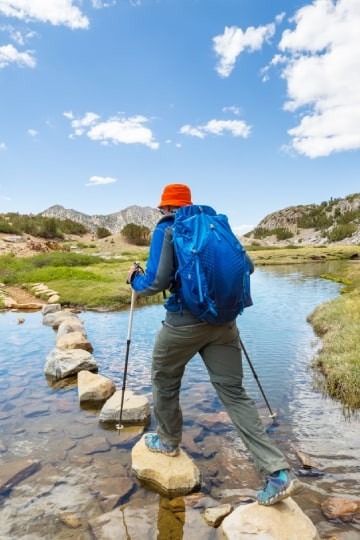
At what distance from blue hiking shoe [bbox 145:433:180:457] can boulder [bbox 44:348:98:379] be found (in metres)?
4.88

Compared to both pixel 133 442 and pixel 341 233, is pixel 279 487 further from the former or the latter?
pixel 341 233

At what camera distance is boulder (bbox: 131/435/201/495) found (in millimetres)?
5629

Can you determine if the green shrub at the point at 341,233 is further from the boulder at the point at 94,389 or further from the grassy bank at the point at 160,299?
the boulder at the point at 94,389

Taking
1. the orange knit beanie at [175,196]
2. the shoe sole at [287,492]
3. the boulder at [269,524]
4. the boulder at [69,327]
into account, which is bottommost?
the boulder at [269,524]

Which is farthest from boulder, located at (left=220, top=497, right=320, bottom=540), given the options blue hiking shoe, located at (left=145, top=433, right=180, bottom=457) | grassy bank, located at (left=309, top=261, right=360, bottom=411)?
grassy bank, located at (left=309, top=261, right=360, bottom=411)

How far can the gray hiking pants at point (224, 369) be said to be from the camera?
4766 mm

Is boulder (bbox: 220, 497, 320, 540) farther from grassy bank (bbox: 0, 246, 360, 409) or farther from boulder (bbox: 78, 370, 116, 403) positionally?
boulder (bbox: 78, 370, 116, 403)

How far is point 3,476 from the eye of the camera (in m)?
6.04

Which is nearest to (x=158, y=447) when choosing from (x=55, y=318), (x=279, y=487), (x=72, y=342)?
(x=279, y=487)

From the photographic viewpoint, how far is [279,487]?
4.57m

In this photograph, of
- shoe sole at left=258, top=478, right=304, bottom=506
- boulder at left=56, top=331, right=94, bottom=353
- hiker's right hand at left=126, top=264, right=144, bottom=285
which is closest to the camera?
shoe sole at left=258, top=478, right=304, bottom=506

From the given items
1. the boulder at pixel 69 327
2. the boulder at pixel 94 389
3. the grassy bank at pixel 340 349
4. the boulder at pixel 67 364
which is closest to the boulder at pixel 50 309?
the boulder at pixel 69 327

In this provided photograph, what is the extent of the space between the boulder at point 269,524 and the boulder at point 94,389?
193 inches

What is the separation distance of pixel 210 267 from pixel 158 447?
10.7 feet
